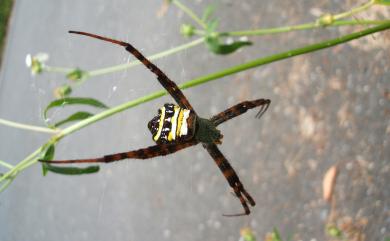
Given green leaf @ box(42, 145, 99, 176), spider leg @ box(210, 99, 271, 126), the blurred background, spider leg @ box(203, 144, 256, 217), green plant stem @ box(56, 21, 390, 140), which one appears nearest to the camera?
green plant stem @ box(56, 21, 390, 140)

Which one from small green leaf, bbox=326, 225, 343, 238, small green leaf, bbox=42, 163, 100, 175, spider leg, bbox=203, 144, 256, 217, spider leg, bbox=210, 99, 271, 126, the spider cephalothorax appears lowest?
small green leaf, bbox=326, 225, 343, 238

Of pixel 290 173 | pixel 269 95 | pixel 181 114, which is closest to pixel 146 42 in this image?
pixel 269 95

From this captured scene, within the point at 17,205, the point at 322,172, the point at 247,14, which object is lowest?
the point at 322,172

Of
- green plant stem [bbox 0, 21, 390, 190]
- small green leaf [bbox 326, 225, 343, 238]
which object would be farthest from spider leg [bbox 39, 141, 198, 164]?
small green leaf [bbox 326, 225, 343, 238]

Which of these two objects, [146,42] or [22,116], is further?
[22,116]

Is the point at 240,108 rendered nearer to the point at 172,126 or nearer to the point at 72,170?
the point at 172,126

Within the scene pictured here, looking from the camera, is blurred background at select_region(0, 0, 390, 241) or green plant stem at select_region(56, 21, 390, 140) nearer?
green plant stem at select_region(56, 21, 390, 140)

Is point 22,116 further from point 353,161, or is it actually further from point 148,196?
point 353,161

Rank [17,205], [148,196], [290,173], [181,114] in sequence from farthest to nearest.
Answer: [17,205]
[148,196]
[290,173]
[181,114]

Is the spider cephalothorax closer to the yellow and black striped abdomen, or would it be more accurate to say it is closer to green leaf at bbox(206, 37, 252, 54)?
the yellow and black striped abdomen
